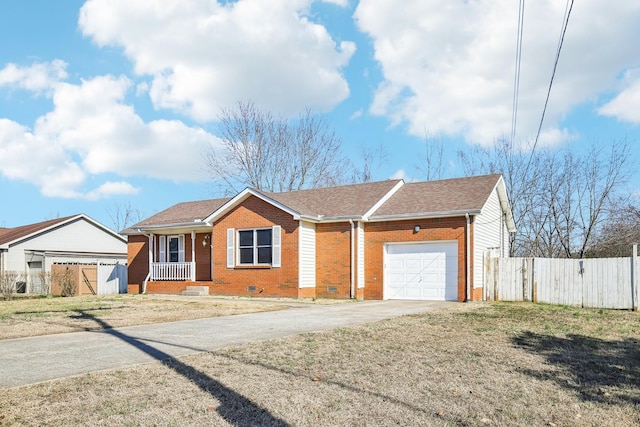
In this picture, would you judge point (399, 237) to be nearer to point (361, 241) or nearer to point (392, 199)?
point (361, 241)

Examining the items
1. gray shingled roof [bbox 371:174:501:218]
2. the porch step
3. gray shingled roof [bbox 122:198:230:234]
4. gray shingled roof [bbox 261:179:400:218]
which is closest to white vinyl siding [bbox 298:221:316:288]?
gray shingled roof [bbox 261:179:400:218]

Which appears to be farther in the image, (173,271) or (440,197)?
(173,271)

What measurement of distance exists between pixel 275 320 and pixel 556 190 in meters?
25.6

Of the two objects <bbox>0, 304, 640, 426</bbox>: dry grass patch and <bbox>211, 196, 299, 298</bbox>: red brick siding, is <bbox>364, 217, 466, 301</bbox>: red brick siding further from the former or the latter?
<bbox>0, 304, 640, 426</bbox>: dry grass patch

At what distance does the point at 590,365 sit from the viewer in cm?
714

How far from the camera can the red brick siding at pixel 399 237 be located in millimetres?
18328

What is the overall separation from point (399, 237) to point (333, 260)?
2.77m

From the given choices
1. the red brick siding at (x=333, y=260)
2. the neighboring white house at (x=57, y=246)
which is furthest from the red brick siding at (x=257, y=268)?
the neighboring white house at (x=57, y=246)

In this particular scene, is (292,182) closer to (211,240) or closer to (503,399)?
(211,240)

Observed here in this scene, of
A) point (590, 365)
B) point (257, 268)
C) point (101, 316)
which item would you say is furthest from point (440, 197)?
point (590, 365)

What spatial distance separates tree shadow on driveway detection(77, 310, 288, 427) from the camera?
4667 mm

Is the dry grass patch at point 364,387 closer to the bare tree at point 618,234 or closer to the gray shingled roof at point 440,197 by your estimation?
the gray shingled roof at point 440,197

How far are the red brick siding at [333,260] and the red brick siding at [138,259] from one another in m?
10.2

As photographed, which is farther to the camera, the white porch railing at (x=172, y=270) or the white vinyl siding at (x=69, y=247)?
the white vinyl siding at (x=69, y=247)
